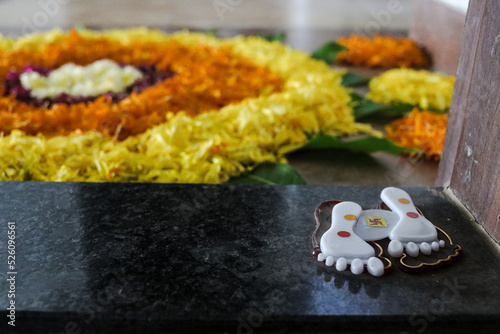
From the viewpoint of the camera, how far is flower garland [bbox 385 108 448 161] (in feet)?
5.21

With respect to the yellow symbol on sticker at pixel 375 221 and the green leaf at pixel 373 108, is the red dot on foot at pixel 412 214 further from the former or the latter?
the green leaf at pixel 373 108

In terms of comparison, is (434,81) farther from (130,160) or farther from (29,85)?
(29,85)

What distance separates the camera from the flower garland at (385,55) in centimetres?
283

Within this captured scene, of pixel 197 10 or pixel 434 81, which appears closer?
pixel 434 81

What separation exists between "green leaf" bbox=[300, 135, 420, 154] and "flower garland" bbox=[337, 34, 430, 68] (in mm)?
1461

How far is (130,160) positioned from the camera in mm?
1283

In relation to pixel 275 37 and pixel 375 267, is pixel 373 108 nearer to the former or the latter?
pixel 375 267

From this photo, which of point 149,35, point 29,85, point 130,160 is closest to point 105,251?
point 130,160

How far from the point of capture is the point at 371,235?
892 mm

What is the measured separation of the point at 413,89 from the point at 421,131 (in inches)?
18.6

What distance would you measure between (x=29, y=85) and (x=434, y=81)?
1.73 m

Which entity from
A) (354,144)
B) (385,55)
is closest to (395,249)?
(354,144)

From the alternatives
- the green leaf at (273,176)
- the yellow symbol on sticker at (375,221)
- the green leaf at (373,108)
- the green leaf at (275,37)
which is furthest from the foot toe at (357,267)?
the green leaf at (275,37)

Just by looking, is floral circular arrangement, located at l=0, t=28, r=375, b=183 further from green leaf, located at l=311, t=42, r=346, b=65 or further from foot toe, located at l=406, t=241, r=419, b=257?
foot toe, located at l=406, t=241, r=419, b=257
